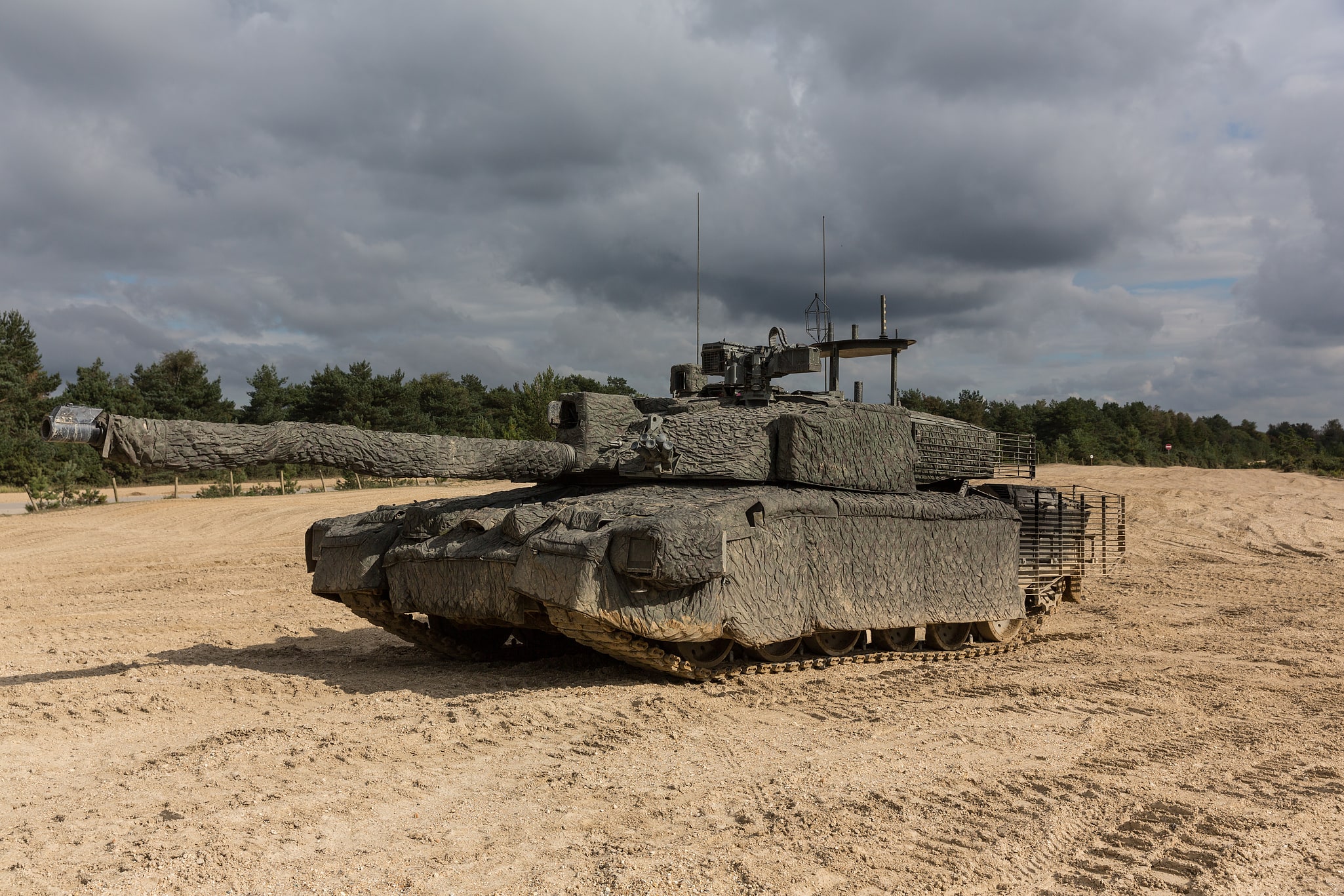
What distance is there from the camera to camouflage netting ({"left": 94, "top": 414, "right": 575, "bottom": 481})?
478 cm

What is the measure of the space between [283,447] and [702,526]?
256 cm

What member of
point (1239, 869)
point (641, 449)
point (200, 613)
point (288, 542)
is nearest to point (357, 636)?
point (200, 613)

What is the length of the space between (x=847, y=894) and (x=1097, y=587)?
12.7 m

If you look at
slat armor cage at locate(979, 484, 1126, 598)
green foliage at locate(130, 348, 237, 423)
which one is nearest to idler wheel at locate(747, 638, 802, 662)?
slat armor cage at locate(979, 484, 1126, 598)

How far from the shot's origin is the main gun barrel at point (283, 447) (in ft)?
15.3

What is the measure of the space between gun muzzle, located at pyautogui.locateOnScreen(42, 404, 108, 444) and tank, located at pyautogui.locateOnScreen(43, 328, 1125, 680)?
13mm

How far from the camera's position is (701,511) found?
6434mm

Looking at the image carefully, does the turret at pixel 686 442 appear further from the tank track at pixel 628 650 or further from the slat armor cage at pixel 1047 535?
the tank track at pixel 628 650

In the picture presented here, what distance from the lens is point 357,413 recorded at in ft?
116

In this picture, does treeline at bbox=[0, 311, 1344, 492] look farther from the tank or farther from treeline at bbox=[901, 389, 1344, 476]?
the tank

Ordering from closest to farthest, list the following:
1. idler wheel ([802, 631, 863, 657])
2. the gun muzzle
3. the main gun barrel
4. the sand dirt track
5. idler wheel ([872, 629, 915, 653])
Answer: the sand dirt track → the gun muzzle → the main gun barrel → idler wheel ([802, 631, 863, 657]) → idler wheel ([872, 629, 915, 653])

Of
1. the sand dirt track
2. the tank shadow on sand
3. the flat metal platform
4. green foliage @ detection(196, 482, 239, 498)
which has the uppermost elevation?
the flat metal platform

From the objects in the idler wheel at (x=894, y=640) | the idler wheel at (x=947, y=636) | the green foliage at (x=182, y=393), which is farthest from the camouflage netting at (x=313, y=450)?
the green foliage at (x=182, y=393)

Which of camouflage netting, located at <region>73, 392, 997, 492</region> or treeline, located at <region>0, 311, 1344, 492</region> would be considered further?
treeline, located at <region>0, 311, 1344, 492</region>
